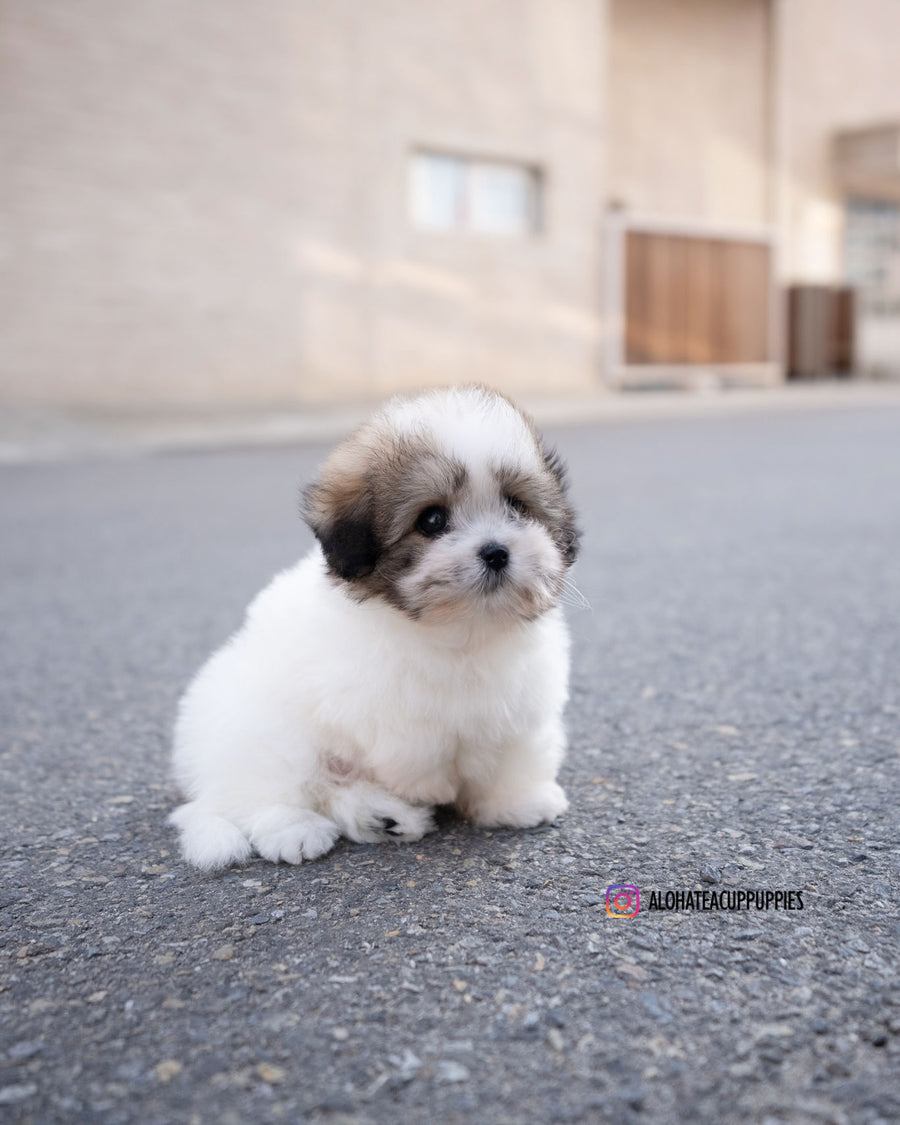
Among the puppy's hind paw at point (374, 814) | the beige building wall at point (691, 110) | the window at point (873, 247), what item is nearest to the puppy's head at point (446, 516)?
the puppy's hind paw at point (374, 814)

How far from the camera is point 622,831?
2.51 m

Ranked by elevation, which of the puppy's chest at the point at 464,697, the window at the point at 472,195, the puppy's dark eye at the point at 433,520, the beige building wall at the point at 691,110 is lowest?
the puppy's chest at the point at 464,697

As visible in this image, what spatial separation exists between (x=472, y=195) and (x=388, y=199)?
1948 mm

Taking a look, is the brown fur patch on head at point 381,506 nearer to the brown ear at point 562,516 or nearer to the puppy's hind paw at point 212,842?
the brown ear at point 562,516

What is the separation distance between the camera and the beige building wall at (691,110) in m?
23.3

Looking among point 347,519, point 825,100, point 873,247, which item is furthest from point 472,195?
point 347,519

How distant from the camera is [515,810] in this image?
251 cm

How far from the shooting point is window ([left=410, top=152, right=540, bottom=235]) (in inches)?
721

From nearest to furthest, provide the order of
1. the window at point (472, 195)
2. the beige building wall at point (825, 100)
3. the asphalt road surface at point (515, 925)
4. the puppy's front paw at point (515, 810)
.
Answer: the asphalt road surface at point (515, 925) < the puppy's front paw at point (515, 810) < the window at point (472, 195) < the beige building wall at point (825, 100)

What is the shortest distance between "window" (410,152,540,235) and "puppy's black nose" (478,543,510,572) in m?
16.9

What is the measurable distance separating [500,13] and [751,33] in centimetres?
886

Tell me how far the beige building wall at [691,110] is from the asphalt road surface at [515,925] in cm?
2061

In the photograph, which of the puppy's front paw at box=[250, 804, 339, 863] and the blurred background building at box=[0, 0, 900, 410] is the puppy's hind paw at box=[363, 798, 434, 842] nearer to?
the puppy's front paw at box=[250, 804, 339, 863]

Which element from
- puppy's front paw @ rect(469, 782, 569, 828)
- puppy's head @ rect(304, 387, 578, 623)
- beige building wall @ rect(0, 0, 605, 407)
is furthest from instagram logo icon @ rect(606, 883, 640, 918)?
beige building wall @ rect(0, 0, 605, 407)
